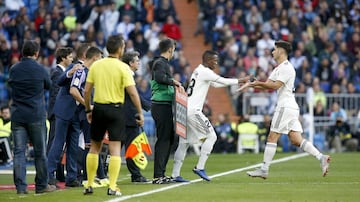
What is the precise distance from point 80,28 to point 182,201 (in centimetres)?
2003

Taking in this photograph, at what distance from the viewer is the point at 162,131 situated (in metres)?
18.5

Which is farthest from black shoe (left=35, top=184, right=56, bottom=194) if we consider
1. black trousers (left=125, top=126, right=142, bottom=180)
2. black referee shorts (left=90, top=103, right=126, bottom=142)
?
black trousers (left=125, top=126, right=142, bottom=180)

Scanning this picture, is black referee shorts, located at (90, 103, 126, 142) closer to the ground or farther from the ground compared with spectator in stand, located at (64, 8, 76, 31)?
closer to the ground

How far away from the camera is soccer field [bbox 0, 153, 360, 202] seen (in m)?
15.4

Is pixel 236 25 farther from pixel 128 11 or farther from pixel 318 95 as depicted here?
pixel 318 95

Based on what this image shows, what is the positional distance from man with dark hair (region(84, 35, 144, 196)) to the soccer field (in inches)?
18.8

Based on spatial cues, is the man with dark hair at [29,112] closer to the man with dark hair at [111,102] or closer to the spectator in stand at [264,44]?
the man with dark hair at [111,102]

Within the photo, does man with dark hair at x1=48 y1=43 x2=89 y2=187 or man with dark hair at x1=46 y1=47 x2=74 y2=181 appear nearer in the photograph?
man with dark hair at x1=48 y1=43 x2=89 y2=187

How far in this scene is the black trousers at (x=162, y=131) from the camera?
1838 centimetres

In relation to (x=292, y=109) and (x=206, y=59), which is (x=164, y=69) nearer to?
(x=206, y=59)

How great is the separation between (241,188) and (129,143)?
9.23 ft

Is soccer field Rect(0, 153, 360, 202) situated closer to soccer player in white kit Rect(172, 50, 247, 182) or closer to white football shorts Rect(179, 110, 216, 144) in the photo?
soccer player in white kit Rect(172, 50, 247, 182)

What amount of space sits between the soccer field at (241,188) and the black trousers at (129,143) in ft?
0.66

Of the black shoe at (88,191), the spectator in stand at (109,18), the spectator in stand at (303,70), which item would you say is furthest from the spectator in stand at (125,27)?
the black shoe at (88,191)
